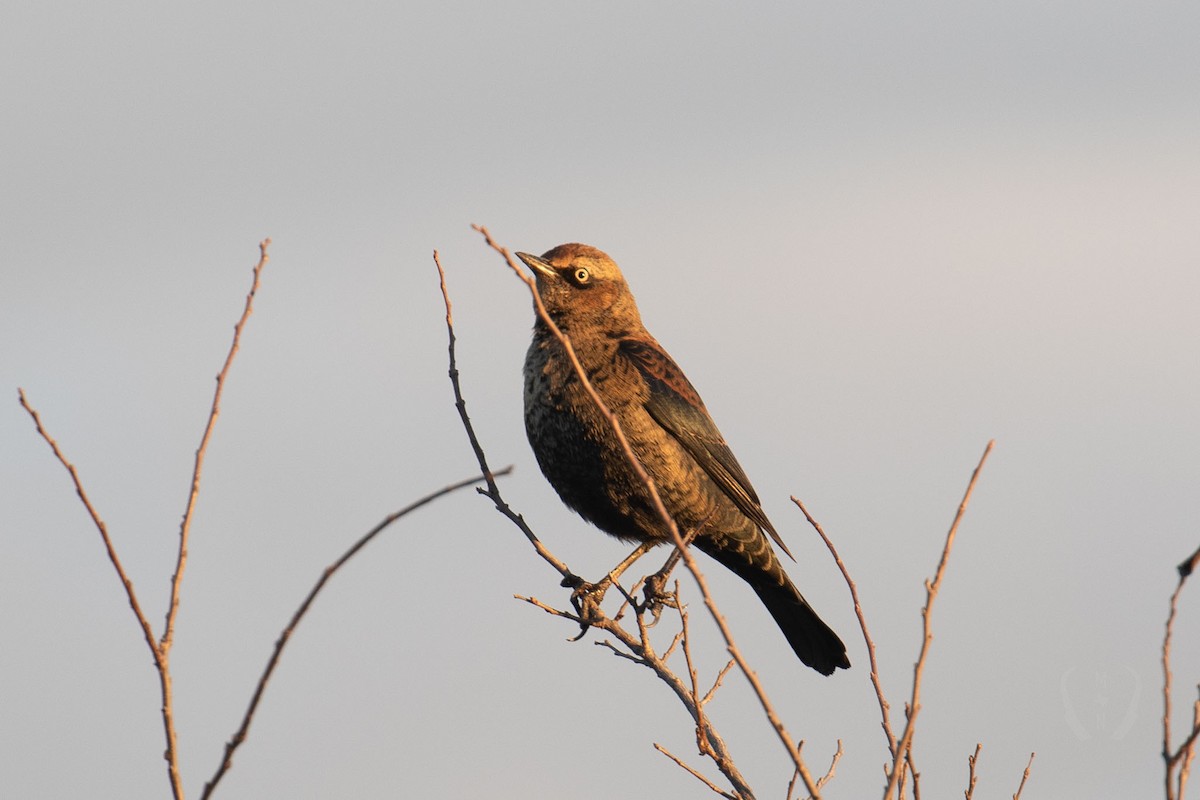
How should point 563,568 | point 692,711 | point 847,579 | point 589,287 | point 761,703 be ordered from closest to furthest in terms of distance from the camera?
point 761,703, point 847,579, point 692,711, point 563,568, point 589,287

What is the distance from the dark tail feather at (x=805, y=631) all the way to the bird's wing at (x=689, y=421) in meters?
0.55

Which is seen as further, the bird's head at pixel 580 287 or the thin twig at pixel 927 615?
the bird's head at pixel 580 287

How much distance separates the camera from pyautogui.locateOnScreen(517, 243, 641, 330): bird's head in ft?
24.6

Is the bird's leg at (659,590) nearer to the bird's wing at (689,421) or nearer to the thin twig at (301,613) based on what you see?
the bird's wing at (689,421)

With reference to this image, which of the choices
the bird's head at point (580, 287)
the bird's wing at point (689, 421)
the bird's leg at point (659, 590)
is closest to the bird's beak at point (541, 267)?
the bird's head at point (580, 287)

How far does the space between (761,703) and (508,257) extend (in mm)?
1258

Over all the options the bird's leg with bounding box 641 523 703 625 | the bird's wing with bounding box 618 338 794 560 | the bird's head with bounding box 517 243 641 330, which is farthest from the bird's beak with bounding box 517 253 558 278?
the bird's leg with bounding box 641 523 703 625

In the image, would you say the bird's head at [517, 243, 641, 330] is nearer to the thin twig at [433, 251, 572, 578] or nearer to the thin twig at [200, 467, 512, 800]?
the thin twig at [433, 251, 572, 578]

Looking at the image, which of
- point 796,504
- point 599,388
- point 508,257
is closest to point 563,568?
point 796,504

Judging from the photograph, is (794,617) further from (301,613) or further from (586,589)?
(301,613)

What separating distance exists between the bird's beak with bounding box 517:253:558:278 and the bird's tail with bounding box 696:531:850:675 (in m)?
1.74

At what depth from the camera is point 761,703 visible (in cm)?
314

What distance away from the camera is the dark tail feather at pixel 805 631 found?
7.74m

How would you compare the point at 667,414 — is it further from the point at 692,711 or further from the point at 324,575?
the point at 324,575
